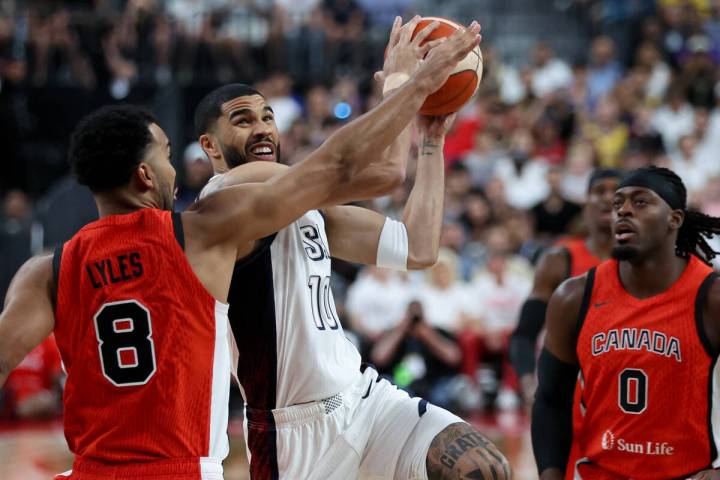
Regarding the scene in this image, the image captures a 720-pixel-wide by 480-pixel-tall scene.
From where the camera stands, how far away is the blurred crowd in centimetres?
1144

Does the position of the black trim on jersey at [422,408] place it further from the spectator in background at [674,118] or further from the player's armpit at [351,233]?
the spectator in background at [674,118]

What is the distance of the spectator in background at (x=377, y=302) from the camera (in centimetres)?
1126

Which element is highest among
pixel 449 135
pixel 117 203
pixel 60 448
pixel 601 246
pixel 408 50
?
pixel 449 135

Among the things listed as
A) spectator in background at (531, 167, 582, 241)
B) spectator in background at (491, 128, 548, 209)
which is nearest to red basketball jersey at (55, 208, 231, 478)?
spectator in background at (531, 167, 582, 241)

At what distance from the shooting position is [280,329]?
174 inches

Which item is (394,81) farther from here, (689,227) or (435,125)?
(689,227)

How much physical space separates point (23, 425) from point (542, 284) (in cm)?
634

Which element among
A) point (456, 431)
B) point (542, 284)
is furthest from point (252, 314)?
point (542, 284)

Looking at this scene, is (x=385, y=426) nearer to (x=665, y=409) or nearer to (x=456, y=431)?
(x=456, y=431)

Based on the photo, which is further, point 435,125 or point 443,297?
point 443,297

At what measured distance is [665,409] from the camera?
457cm

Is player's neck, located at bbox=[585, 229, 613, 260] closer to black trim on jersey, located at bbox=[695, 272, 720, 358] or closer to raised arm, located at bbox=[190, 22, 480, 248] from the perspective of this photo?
black trim on jersey, located at bbox=[695, 272, 720, 358]

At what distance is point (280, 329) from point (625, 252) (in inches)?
59.8

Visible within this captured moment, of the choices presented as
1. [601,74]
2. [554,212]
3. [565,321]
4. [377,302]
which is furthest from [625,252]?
[601,74]
